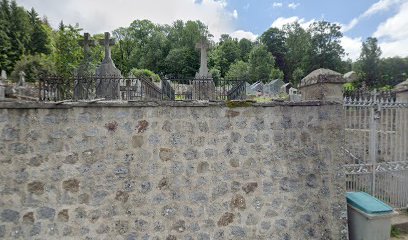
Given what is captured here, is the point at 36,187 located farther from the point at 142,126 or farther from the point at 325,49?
the point at 325,49

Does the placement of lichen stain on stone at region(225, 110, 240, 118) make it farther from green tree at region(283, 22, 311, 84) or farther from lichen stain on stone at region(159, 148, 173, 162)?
green tree at region(283, 22, 311, 84)

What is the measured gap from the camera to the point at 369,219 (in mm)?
3896

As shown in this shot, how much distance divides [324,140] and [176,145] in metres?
2.39

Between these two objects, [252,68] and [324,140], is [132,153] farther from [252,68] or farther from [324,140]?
[252,68]

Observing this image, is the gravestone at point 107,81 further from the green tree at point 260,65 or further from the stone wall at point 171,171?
the green tree at point 260,65

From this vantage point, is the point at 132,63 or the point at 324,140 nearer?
the point at 324,140

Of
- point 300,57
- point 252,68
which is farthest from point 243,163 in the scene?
point 300,57

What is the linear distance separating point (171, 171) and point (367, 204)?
3168mm

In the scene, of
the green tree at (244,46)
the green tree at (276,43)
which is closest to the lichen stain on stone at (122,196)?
the green tree at (276,43)

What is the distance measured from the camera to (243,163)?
→ 386cm

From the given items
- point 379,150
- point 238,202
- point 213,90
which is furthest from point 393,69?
point 238,202

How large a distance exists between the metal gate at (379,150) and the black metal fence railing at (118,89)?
293 cm

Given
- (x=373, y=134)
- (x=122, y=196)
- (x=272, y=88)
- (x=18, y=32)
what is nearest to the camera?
(x=122, y=196)

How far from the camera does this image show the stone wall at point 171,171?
3.27 metres
